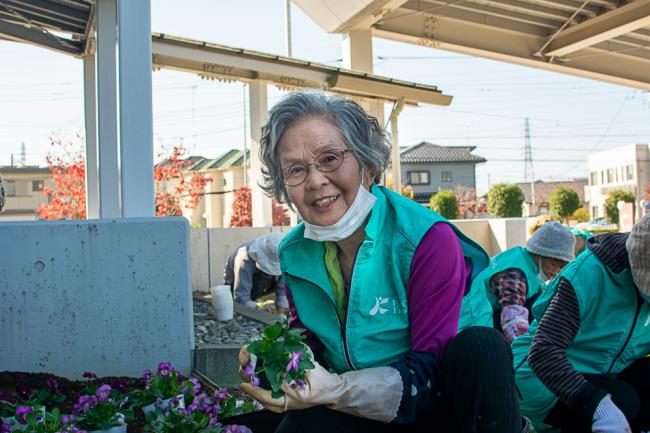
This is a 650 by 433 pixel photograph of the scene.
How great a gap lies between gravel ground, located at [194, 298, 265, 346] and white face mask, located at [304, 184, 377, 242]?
12.0ft

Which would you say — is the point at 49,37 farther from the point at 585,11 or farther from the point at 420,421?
the point at 585,11

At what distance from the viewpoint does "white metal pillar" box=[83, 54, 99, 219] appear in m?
8.16

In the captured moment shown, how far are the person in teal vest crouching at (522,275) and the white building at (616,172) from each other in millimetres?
60901

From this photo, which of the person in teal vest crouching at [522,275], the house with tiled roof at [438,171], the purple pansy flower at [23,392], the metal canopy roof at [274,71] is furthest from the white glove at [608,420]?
the house with tiled roof at [438,171]

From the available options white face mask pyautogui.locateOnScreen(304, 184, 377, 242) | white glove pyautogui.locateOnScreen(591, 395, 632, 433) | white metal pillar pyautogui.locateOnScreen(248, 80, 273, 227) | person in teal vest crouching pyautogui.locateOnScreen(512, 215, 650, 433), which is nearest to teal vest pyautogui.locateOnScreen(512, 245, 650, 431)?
person in teal vest crouching pyautogui.locateOnScreen(512, 215, 650, 433)

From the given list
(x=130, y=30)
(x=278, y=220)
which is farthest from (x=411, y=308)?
(x=278, y=220)

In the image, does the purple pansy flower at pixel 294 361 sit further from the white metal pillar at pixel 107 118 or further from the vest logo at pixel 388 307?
the white metal pillar at pixel 107 118

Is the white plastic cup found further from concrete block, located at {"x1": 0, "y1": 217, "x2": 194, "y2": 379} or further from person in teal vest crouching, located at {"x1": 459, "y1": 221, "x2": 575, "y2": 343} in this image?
person in teal vest crouching, located at {"x1": 459, "y1": 221, "x2": 575, "y2": 343}

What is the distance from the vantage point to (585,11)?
44.3ft

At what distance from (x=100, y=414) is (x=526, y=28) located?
45.8 feet

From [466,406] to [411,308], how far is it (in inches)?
11.9

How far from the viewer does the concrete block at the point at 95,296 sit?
3.87m

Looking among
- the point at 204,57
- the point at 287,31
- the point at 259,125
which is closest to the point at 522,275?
the point at 204,57

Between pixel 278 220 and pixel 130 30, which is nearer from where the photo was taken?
pixel 130 30
